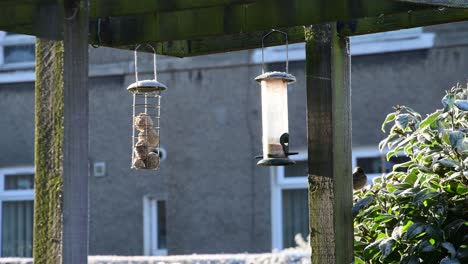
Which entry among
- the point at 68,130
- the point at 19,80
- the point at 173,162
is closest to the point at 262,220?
the point at 173,162

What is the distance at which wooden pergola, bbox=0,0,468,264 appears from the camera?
3033 mm

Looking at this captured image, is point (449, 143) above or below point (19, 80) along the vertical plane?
below

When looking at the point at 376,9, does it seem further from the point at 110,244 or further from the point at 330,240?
the point at 110,244

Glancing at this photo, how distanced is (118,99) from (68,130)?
1093cm

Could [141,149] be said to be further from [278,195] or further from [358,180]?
[278,195]

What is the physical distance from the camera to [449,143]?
4488mm

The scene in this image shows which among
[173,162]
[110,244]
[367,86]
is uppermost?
[367,86]

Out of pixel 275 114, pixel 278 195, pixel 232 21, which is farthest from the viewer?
pixel 278 195

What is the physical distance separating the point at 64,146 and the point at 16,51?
38.5 feet

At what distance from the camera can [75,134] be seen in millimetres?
3033

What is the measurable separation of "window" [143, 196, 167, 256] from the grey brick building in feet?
0.04

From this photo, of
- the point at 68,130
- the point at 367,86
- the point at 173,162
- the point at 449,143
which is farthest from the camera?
the point at 173,162

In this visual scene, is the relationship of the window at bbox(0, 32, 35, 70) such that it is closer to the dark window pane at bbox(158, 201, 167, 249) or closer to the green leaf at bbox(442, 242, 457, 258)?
the dark window pane at bbox(158, 201, 167, 249)

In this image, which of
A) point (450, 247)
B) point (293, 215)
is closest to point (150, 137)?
point (450, 247)
